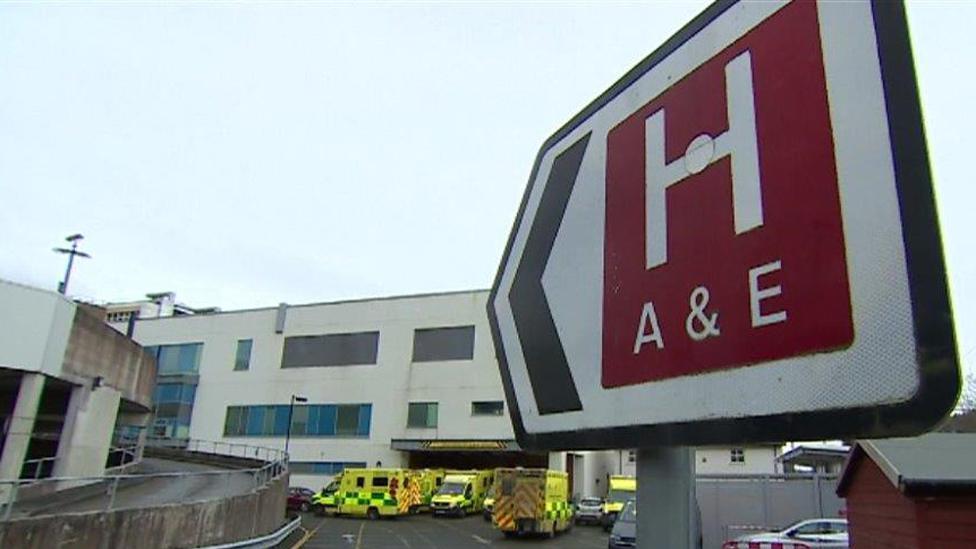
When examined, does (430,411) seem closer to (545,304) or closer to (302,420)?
(302,420)

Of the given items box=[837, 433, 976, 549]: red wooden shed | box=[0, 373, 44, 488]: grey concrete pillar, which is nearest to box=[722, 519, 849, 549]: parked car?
box=[837, 433, 976, 549]: red wooden shed

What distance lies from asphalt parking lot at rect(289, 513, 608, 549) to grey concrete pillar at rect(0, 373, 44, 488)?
7.26m

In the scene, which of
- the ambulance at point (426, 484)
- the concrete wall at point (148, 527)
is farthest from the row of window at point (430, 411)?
the concrete wall at point (148, 527)

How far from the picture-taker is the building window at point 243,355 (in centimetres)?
4816

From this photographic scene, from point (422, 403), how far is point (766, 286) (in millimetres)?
41767

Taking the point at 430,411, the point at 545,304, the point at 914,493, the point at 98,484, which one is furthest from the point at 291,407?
the point at 545,304

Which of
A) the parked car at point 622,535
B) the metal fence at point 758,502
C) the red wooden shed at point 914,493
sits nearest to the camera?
the red wooden shed at point 914,493

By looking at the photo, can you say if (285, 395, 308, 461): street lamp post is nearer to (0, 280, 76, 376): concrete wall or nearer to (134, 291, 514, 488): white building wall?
(134, 291, 514, 488): white building wall

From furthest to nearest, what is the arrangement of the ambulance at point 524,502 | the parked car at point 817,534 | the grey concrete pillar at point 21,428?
the ambulance at point 524,502 → the parked car at point 817,534 → the grey concrete pillar at point 21,428

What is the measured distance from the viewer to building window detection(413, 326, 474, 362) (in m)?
41.9

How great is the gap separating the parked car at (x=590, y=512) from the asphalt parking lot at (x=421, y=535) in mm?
353

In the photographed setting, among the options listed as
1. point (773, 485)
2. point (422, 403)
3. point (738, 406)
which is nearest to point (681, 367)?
point (738, 406)

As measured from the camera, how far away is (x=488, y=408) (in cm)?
4006

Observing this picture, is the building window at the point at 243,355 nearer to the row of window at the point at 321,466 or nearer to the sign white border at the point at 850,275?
the row of window at the point at 321,466
